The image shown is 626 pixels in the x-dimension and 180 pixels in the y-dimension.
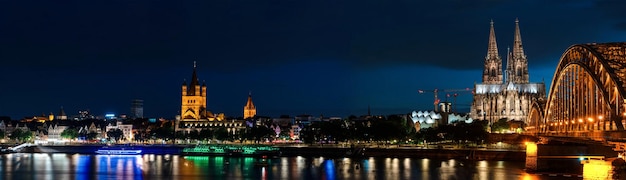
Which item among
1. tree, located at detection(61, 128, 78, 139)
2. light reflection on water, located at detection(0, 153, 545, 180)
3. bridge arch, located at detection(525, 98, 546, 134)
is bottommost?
light reflection on water, located at detection(0, 153, 545, 180)

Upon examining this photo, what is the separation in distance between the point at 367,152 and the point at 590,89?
2556 inches

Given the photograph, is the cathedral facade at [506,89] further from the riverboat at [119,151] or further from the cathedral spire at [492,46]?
the riverboat at [119,151]

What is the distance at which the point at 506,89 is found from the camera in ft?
604

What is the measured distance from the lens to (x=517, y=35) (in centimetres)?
18875

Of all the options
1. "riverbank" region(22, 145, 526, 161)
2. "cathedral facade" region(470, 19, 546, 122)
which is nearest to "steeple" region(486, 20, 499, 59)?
"cathedral facade" region(470, 19, 546, 122)

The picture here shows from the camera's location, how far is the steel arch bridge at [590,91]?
5000cm

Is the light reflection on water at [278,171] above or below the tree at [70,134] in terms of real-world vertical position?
below

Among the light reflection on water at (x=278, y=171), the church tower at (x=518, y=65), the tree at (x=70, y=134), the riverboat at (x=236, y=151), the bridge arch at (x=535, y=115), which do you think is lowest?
the light reflection on water at (x=278, y=171)

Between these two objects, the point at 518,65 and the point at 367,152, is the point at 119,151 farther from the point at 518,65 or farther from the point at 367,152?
the point at 518,65

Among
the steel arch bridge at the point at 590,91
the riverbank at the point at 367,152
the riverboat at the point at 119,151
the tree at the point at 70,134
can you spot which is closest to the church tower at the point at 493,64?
the riverbank at the point at 367,152

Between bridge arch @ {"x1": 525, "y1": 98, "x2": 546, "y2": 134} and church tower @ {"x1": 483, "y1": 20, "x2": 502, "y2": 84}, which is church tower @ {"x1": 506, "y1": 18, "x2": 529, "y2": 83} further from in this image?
bridge arch @ {"x1": 525, "y1": 98, "x2": 546, "y2": 134}

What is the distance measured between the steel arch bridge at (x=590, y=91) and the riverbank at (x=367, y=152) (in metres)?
29.3

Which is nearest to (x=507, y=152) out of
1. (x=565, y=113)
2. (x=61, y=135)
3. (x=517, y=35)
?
(x=565, y=113)

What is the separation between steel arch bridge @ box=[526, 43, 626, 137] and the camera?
164ft
